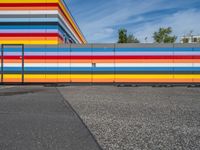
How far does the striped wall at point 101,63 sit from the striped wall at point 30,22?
1018mm

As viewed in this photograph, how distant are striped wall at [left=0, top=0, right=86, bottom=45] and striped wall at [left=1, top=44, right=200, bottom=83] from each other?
1018 mm

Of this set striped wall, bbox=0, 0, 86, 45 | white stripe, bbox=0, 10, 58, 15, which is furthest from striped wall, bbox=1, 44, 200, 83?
white stripe, bbox=0, 10, 58, 15

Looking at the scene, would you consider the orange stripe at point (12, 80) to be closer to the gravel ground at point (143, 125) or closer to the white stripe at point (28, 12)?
the white stripe at point (28, 12)

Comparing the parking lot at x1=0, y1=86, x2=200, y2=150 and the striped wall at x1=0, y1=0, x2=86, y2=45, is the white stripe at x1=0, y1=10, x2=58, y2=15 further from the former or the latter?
the parking lot at x1=0, y1=86, x2=200, y2=150

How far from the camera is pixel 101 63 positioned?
2116cm

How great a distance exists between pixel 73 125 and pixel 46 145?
1751 mm

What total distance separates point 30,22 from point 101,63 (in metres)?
6.43

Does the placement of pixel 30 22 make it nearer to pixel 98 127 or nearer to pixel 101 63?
pixel 101 63

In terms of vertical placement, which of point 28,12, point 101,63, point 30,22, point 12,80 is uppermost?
point 28,12

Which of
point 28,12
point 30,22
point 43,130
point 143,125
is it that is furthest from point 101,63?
point 43,130

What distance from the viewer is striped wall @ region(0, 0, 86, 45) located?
22188 millimetres

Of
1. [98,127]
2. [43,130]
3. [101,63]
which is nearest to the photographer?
[43,130]

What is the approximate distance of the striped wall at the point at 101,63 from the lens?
20.9m

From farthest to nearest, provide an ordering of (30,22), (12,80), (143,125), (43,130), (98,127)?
1. (30,22)
2. (12,80)
3. (143,125)
4. (98,127)
5. (43,130)
